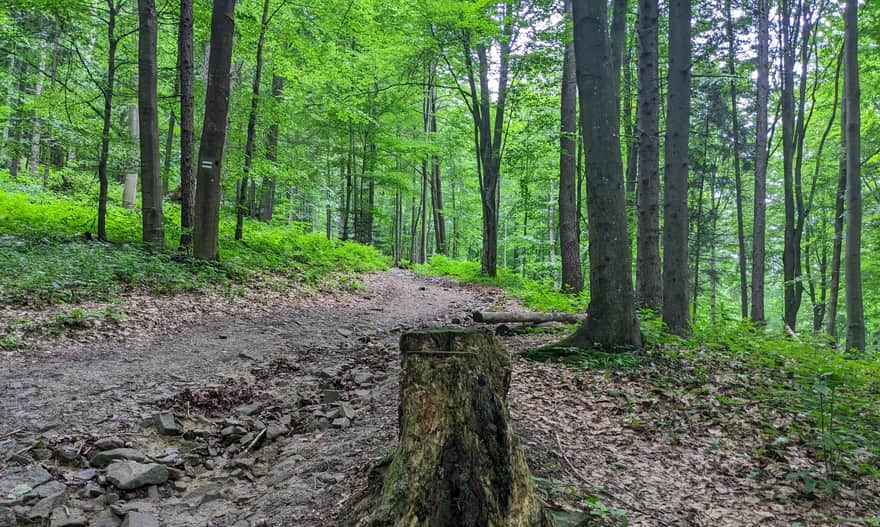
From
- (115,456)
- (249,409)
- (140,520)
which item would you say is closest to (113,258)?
(249,409)

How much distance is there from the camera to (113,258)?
350 inches

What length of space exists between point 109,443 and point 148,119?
28.8 ft

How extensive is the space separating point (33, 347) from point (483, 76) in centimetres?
1527

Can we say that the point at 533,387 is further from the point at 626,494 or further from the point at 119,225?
the point at 119,225

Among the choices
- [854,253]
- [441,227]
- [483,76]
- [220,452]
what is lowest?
[220,452]

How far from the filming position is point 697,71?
16141 millimetres

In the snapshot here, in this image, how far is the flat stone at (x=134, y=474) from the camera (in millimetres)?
3186

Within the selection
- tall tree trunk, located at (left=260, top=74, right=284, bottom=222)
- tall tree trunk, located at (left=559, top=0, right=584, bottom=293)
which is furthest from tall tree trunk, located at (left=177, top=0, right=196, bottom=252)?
tall tree trunk, located at (left=559, top=0, right=584, bottom=293)

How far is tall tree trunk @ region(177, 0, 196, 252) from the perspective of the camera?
10.2 meters

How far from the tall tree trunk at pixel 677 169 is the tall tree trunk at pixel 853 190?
351 cm

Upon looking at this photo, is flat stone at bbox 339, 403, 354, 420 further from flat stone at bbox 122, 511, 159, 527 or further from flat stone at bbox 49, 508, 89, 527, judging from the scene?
flat stone at bbox 49, 508, 89, 527

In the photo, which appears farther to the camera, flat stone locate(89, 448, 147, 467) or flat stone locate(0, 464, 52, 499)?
flat stone locate(89, 448, 147, 467)

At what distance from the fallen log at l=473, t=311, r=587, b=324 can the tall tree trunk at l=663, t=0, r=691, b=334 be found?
66.7 inches

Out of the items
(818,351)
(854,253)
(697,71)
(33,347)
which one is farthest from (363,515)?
(697,71)
